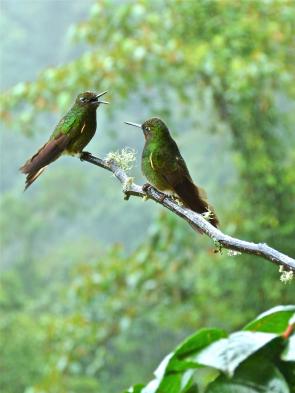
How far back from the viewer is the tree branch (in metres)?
0.52

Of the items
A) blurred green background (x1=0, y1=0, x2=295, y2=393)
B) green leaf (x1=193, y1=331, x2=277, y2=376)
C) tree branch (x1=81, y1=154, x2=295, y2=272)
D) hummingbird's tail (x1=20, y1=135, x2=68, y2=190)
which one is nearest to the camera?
tree branch (x1=81, y1=154, x2=295, y2=272)

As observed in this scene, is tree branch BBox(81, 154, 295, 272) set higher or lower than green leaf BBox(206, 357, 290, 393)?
higher

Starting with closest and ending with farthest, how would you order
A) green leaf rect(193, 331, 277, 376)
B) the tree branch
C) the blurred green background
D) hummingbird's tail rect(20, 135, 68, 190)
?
the tree branch, hummingbird's tail rect(20, 135, 68, 190), green leaf rect(193, 331, 277, 376), the blurred green background

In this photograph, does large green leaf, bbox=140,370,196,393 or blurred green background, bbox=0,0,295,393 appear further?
blurred green background, bbox=0,0,295,393

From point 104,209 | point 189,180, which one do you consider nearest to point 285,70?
point 189,180

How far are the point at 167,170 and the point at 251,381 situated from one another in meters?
0.32

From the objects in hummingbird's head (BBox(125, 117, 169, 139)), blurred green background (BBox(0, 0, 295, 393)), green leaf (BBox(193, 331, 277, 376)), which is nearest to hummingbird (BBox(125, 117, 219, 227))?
hummingbird's head (BBox(125, 117, 169, 139))

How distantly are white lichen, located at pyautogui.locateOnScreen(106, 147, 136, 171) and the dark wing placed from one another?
0.10 ft

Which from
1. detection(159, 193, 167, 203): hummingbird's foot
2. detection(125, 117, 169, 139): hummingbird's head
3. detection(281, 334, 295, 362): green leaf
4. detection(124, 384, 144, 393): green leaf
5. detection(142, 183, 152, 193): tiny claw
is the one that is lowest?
detection(124, 384, 144, 393): green leaf

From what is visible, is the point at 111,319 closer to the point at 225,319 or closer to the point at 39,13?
the point at 225,319

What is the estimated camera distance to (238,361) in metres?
0.83

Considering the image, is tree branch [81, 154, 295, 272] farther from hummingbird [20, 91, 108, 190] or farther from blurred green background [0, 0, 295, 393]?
blurred green background [0, 0, 295, 393]

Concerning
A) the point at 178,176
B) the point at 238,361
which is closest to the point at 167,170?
the point at 178,176

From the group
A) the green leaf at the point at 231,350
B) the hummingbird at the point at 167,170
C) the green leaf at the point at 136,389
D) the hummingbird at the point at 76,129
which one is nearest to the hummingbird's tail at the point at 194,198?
the hummingbird at the point at 167,170
